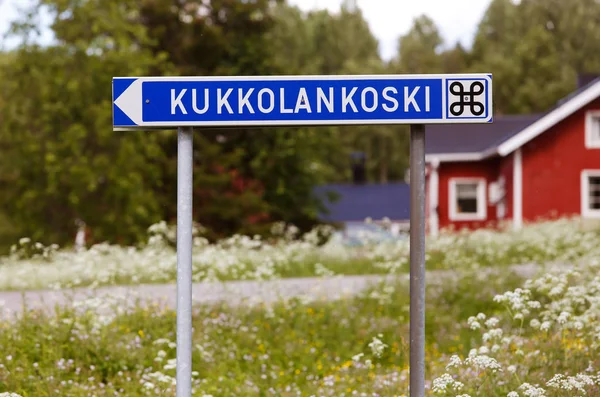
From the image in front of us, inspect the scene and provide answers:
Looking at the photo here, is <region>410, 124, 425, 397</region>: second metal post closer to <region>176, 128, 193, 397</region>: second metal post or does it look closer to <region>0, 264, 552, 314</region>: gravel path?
<region>176, 128, 193, 397</region>: second metal post

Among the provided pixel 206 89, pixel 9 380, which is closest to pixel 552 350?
pixel 206 89

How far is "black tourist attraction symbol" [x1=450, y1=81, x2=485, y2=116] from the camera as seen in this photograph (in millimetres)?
4035

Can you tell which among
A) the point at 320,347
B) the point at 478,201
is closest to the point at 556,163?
the point at 478,201

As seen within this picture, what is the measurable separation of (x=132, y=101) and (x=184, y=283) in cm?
93

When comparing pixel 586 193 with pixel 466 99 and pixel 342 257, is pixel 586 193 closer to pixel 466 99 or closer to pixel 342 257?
pixel 342 257

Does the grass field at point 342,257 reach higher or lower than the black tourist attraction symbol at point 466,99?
lower

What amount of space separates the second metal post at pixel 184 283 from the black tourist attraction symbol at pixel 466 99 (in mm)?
1316

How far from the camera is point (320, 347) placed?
773cm

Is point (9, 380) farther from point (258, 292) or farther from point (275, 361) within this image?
point (258, 292)

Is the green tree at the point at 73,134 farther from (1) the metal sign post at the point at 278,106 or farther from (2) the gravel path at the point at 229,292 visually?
(1) the metal sign post at the point at 278,106

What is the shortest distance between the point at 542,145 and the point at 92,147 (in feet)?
42.9

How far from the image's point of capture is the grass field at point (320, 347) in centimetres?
552

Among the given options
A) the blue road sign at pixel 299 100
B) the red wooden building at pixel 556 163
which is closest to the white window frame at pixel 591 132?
the red wooden building at pixel 556 163

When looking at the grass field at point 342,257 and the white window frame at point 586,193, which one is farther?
the white window frame at point 586,193
